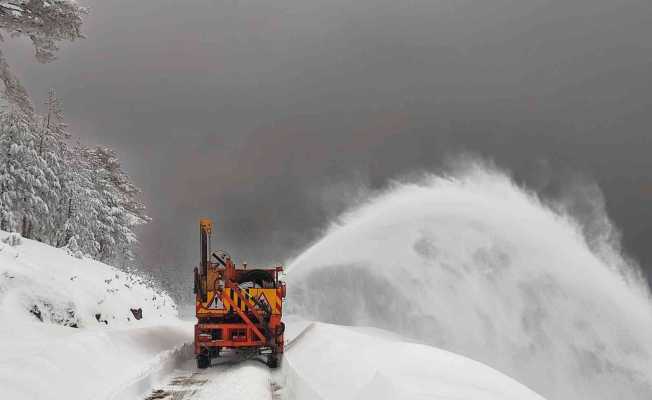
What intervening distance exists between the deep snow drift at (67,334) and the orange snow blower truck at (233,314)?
1.27 meters

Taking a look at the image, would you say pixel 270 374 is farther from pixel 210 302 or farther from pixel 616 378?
pixel 616 378

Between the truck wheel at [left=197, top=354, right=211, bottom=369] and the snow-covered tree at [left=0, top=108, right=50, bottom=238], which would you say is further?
the snow-covered tree at [left=0, top=108, right=50, bottom=238]

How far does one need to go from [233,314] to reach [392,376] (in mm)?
8115

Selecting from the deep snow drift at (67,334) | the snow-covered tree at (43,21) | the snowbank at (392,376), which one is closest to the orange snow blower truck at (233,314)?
the deep snow drift at (67,334)

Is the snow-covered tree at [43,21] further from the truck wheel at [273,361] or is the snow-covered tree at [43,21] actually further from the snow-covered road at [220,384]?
the truck wheel at [273,361]

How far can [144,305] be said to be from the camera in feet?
81.6

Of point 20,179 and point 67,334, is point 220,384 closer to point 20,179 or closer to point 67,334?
point 67,334

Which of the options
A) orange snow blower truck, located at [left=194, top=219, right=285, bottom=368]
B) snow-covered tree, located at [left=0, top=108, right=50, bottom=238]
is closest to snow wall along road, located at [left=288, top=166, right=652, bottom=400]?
orange snow blower truck, located at [left=194, top=219, right=285, bottom=368]

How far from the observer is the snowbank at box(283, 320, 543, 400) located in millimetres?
5914

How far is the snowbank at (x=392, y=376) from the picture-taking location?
591 cm

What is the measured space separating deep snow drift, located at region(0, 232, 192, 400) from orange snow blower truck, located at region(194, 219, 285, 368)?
50.0 inches

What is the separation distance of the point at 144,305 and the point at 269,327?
1362cm

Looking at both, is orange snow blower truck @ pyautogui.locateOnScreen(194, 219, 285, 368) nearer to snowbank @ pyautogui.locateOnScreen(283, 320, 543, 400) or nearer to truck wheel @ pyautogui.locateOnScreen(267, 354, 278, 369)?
truck wheel @ pyautogui.locateOnScreen(267, 354, 278, 369)

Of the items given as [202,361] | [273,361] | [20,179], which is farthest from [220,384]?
[20,179]
